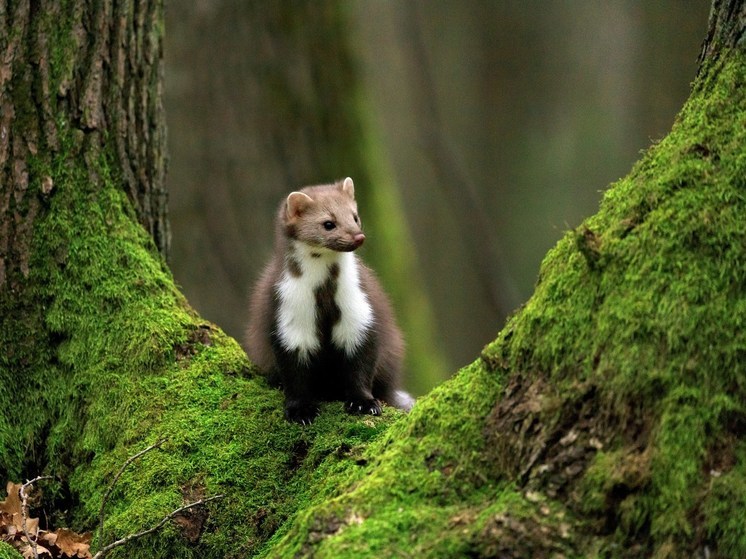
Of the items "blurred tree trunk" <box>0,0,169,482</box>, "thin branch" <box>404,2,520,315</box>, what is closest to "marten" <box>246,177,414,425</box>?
"blurred tree trunk" <box>0,0,169,482</box>

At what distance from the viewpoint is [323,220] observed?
18.7ft

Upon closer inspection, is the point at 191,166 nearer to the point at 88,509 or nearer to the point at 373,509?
the point at 88,509

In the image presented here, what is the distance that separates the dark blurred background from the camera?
11648mm

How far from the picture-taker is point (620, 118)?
1875 centimetres

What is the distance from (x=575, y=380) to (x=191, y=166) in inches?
368

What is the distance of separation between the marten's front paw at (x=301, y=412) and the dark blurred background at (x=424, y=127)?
1.68 metres

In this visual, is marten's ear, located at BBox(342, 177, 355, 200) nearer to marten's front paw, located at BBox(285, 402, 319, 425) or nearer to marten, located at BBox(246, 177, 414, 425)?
marten, located at BBox(246, 177, 414, 425)

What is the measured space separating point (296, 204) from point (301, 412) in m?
1.33

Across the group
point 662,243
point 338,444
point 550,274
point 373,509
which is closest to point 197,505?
point 338,444

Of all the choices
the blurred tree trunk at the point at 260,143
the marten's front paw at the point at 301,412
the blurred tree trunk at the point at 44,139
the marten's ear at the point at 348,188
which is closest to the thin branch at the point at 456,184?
the blurred tree trunk at the point at 260,143

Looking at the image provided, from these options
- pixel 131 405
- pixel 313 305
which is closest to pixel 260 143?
pixel 313 305

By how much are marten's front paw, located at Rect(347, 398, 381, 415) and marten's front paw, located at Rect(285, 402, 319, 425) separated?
0.20m

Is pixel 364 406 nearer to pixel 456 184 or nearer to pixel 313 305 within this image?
pixel 313 305

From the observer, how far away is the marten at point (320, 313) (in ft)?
18.1
